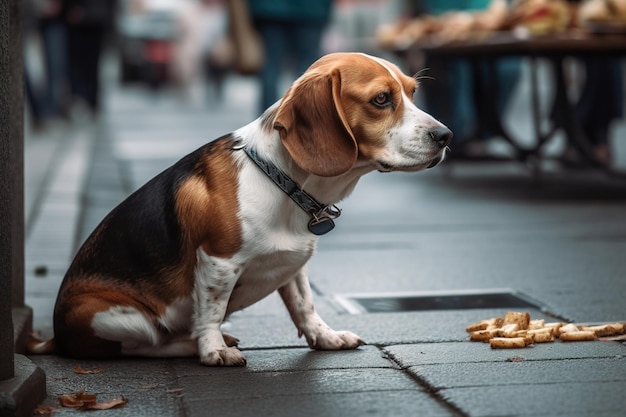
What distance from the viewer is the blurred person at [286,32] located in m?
10.3

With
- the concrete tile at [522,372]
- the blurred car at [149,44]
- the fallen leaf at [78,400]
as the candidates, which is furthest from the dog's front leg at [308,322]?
the blurred car at [149,44]

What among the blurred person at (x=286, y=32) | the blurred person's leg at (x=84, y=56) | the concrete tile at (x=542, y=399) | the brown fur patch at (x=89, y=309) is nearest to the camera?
the concrete tile at (x=542, y=399)

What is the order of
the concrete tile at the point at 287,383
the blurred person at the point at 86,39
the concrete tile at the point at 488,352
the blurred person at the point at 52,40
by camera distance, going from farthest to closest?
the blurred person at the point at 86,39 < the blurred person at the point at 52,40 < the concrete tile at the point at 488,352 < the concrete tile at the point at 287,383

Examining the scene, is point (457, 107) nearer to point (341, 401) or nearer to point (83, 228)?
point (83, 228)

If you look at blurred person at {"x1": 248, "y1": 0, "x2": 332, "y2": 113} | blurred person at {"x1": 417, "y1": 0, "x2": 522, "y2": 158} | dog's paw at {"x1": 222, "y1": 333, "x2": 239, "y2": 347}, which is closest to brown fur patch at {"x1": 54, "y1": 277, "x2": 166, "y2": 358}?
dog's paw at {"x1": 222, "y1": 333, "x2": 239, "y2": 347}

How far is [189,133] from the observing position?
1590 cm

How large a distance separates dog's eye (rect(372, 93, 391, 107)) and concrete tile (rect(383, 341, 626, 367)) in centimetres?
86

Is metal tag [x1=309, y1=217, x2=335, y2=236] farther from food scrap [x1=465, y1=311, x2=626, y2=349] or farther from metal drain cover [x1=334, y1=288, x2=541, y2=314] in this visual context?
metal drain cover [x1=334, y1=288, x2=541, y2=314]

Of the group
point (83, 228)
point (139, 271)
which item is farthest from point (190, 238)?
point (83, 228)

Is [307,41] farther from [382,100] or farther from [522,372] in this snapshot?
[522,372]

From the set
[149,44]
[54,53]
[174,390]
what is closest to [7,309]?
[174,390]

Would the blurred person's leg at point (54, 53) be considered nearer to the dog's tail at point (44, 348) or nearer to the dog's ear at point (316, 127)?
the dog's tail at point (44, 348)

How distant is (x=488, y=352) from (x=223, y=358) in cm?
91

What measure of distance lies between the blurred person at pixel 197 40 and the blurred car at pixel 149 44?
389 cm
